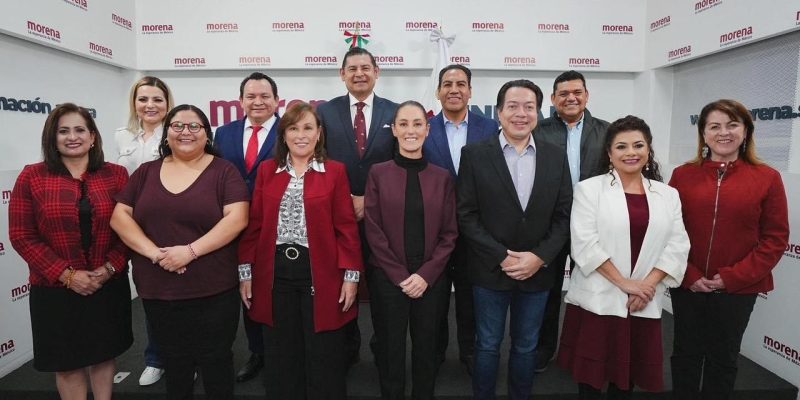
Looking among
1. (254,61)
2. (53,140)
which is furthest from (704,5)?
(53,140)

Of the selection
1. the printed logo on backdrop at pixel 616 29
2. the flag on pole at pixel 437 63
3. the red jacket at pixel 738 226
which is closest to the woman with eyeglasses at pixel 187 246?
the red jacket at pixel 738 226

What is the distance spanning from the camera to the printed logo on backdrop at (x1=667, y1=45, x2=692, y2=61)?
3.76 m

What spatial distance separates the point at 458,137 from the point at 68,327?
7.19ft

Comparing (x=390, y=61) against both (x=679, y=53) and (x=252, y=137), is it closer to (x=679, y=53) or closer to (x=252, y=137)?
(x=252, y=137)

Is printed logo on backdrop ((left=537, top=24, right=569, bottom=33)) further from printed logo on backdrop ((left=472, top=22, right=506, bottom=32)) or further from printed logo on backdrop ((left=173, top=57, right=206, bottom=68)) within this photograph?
printed logo on backdrop ((left=173, top=57, right=206, bottom=68))

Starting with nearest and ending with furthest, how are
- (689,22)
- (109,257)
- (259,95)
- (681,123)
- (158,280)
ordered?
1. (158,280)
2. (109,257)
3. (259,95)
4. (689,22)
5. (681,123)

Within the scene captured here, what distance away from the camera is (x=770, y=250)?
2.07 meters

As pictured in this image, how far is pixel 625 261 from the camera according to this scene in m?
2.03

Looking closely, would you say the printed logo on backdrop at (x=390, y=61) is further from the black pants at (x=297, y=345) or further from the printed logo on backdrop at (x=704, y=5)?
the black pants at (x=297, y=345)

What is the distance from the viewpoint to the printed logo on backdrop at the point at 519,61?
4348mm

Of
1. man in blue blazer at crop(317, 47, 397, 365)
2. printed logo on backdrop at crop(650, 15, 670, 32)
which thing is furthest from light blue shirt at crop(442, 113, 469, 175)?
printed logo on backdrop at crop(650, 15, 670, 32)

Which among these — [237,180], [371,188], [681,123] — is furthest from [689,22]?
[237,180]

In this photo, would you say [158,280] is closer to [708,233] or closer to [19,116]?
[19,116]

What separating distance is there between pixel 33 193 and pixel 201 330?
0.95 meters
